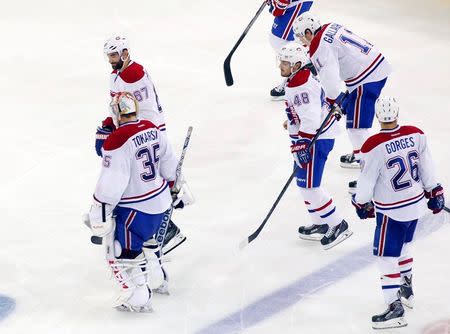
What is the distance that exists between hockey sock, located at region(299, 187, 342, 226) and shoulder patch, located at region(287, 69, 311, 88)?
57 cm

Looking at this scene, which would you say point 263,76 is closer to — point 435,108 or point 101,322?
point 435,108

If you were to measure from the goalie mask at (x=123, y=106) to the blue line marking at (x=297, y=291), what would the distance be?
104cm

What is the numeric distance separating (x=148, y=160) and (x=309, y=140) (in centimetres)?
100

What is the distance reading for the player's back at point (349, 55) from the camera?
21.4ft

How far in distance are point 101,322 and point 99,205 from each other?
1.88 ft

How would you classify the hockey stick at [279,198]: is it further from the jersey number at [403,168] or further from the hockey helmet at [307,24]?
the jersey number at [403,168]

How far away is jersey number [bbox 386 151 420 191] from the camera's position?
204 inches

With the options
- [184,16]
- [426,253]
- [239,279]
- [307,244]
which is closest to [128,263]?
[239,279]

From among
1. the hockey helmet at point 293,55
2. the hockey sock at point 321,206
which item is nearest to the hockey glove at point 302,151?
the hockey sock at point 321,206

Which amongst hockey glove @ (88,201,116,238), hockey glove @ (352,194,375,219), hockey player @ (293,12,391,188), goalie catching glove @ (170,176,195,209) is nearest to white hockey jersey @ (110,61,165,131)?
goalie catching glove @ (170,176,195,209)

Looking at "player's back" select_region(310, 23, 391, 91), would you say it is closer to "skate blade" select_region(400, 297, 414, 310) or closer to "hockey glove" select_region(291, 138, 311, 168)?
"hockey glove" select_region(291, 138, 311, 168)

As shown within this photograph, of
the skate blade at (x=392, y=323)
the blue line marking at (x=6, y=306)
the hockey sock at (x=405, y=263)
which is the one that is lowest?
the blue line marking at (x=6, y=306)

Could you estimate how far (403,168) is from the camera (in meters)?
5.21

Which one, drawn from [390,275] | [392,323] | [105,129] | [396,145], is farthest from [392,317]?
[105,129]
